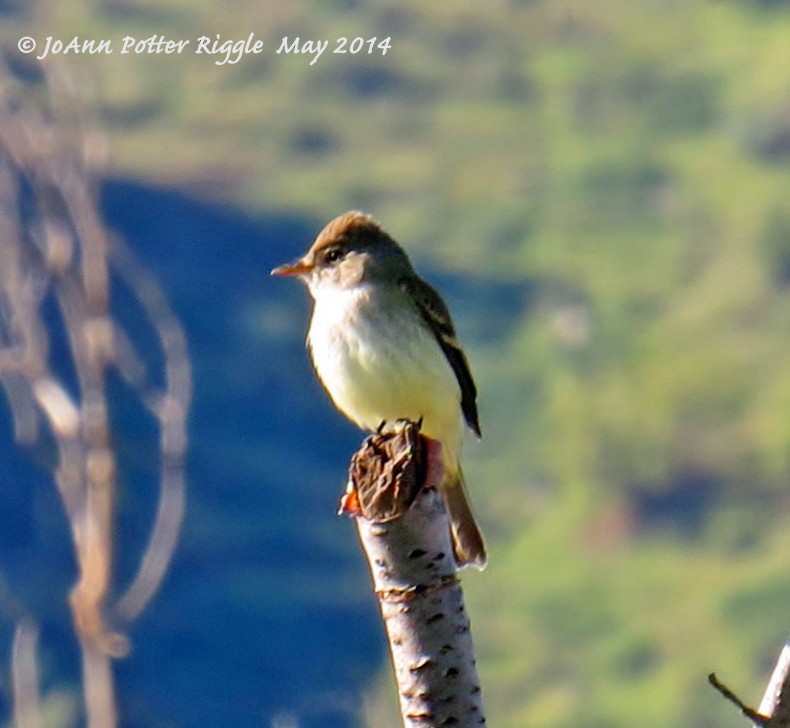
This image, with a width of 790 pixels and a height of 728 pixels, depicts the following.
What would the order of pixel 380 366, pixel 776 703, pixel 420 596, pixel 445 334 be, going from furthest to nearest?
1. pixel 445 334
2. pixel 380 366
3. pixel 420 596
4. pixel 776 703

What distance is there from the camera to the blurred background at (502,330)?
46469mm

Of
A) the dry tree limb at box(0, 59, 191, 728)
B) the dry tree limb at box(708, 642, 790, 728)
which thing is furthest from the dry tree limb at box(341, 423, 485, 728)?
the dry tree limb at box(0, 59, 191, 728)

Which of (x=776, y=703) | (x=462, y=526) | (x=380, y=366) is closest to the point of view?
(x=776, y=703)

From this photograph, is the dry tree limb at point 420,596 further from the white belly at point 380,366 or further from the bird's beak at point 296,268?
the bird's beak at point 296,268

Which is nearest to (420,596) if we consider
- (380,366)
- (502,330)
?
(380,366)

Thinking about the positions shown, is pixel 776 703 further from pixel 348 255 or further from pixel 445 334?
pixel 348 255

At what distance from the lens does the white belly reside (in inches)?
286

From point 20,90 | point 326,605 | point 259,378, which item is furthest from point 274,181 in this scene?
point 20,90

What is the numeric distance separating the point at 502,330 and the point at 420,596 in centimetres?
6182

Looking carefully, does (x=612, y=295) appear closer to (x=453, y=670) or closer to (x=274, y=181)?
(x=274, y=181)

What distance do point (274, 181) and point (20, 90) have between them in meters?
69.6

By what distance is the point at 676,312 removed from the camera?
7512 cm

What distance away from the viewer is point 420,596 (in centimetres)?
473

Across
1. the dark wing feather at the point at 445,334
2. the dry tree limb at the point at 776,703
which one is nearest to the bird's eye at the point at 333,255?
the dark wing feather at the point at 445,334
